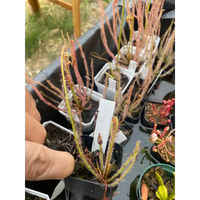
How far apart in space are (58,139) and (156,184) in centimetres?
39

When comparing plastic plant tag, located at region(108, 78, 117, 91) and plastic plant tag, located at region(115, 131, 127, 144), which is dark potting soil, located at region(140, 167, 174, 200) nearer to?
plastic plant tag, located at region(115, 131, 127, 144)

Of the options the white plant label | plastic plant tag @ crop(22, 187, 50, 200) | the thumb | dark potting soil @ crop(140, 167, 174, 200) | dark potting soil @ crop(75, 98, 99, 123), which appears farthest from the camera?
the white plant label

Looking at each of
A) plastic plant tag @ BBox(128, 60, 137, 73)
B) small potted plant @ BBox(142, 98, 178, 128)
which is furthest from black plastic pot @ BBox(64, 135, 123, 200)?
plastic plant tag @ BBox(128, 60, 137, 73)

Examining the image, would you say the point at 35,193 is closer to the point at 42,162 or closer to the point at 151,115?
the point at 42,162

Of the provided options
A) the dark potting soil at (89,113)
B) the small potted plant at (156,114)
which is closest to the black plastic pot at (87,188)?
the dark potting soil at (89,113)

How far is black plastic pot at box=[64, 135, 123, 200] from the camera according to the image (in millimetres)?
521

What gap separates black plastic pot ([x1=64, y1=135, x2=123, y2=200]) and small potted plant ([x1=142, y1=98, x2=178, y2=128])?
0.27 meters

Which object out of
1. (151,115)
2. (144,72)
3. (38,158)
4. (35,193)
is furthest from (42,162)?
(144,72)

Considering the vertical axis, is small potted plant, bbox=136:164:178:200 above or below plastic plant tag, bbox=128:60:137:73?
below

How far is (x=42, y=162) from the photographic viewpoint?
1.01ft

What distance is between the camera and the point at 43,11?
1626 mm
